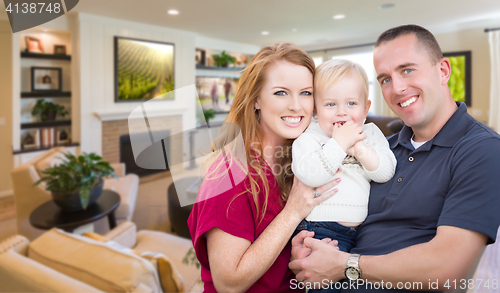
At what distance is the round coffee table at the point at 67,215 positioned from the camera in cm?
219

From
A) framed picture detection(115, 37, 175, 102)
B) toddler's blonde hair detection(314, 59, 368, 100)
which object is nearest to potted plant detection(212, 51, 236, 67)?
framed picture detection(115, 37, 175, 102)

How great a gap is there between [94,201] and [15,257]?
153 cm

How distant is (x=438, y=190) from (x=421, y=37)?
0.32 meters

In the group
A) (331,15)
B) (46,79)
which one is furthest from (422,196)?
(46,79)

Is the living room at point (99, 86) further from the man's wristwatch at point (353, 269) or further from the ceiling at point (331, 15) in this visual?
the man's wristwatch at point (353, 269)

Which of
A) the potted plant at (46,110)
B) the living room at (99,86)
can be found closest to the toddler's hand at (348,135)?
the living room at (99,86)

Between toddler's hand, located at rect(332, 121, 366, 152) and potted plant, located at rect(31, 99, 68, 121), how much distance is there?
182 inches

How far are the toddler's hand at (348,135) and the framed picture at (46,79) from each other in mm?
A: 4665

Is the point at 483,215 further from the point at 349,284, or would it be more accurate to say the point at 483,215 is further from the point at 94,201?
the point at 94,201

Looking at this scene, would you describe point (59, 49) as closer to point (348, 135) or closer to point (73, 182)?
point (73, 182)

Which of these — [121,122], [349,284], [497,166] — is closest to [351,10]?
[497,166]

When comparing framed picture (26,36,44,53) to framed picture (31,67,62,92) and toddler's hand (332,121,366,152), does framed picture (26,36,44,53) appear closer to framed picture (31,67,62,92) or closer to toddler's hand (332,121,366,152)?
framed picture (31,67,62,92)

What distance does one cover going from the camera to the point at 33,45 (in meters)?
4.06

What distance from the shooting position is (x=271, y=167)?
2.89ft
